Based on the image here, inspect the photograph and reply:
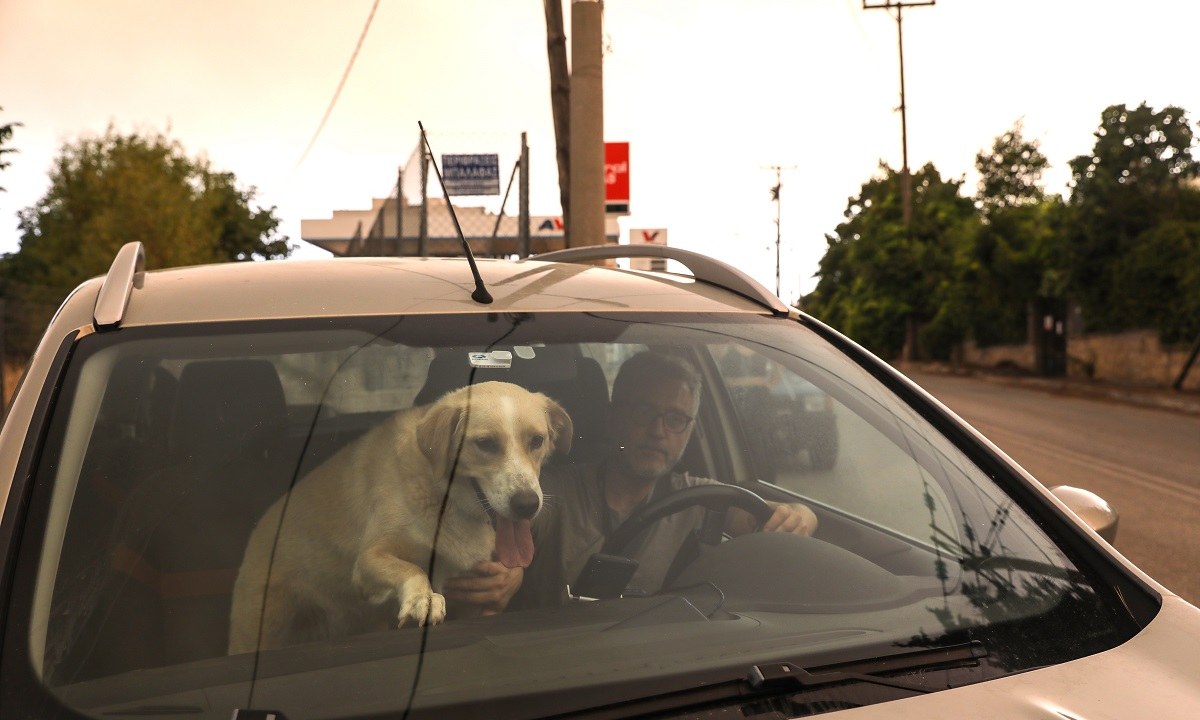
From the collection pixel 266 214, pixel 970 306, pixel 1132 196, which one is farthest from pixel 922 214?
pixel 266 214

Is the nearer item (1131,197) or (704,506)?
(704,506)

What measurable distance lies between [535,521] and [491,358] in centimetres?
30

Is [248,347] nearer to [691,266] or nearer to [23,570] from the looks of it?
[23,570]

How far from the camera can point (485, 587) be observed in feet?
6.66

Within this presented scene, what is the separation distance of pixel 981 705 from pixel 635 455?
933 millimetres

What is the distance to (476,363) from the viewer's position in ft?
7.05

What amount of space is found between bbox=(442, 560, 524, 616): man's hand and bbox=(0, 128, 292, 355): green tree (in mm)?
35980

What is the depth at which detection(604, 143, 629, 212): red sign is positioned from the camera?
45.9ft

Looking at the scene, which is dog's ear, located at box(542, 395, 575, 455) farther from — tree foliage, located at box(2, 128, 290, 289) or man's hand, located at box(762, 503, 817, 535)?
tree foliage, located at box(2, 128, 290, 289)

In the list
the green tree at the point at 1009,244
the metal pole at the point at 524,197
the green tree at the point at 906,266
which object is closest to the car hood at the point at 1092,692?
the metal pole at the point at 524,197

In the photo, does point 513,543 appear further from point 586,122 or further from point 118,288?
point 586,122

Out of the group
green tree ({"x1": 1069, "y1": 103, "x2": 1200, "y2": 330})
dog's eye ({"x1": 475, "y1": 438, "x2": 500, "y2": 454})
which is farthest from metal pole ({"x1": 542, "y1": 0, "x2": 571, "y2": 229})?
green tree ({"x1": 1069, "y1": 103, "x2": 1200, "y2": 330})

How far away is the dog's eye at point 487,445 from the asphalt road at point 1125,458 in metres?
6.10

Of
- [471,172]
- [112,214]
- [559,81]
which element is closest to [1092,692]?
[471,172]
